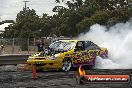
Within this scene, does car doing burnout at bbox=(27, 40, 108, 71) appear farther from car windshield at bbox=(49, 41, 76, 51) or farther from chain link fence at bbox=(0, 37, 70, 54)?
chain link fence at bbox=(0, 37, 70, 54)

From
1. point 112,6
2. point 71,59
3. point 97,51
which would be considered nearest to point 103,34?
point 97,51

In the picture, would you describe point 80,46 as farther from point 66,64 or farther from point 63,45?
point 66,64

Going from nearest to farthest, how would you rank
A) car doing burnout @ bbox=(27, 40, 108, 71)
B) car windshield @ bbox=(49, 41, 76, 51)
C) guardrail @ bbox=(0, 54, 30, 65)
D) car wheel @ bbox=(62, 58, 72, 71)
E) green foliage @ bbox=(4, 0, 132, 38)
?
1. car doing burnout @ bbox=(27, 40, 108, 71)
2. car wheel @ bbox=(62, 58, 72, 71)
3. car windshield @ bbox=(49, 41, 76, 51)
4. guardrail @ bbox=(0, 54, 30, 65)
5. green foliage @ bbox=(4, 0, 132, 38)

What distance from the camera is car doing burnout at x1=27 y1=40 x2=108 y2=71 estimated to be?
17.2 meters

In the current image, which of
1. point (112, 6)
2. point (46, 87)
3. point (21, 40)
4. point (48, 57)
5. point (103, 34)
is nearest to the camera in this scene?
point (46, 87)

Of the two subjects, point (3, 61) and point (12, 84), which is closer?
point (12, 84)

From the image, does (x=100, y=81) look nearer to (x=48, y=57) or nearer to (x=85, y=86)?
(x=85, y=86)

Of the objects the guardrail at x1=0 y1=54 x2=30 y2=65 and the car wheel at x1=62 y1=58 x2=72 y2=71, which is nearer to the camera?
the car wheel at x1=62 y1=58 x2=72 y2=71

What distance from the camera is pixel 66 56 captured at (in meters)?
17.6

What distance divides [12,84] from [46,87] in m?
1.28

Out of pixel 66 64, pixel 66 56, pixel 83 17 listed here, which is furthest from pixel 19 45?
pixel 83 17

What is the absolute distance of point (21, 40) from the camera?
39.2 meters

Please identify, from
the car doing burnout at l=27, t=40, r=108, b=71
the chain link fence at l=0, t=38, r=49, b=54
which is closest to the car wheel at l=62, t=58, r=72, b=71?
the car doing burnout at l=27, t=40, r=108, b=71

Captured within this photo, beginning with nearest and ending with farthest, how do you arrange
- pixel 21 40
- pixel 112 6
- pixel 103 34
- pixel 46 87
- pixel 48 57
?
pixel 46 87, pixel 48 57, pixel 103 34, pixel 21 40, pixel 112 6
